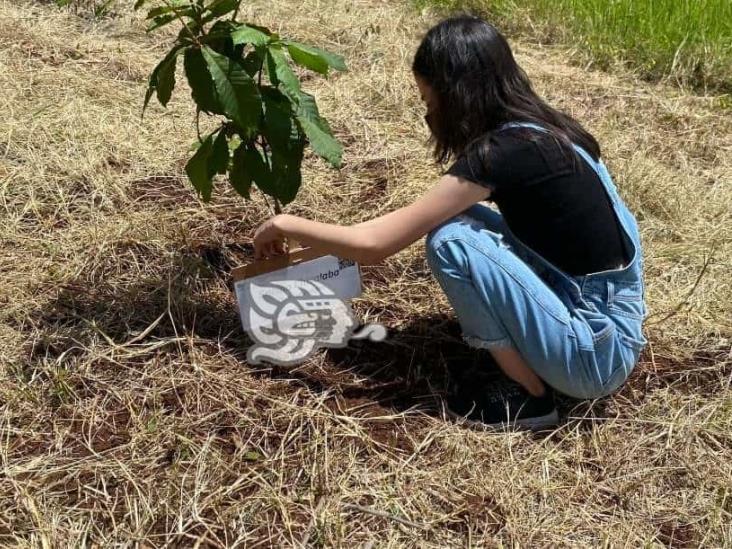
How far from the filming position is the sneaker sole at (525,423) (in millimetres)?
1771

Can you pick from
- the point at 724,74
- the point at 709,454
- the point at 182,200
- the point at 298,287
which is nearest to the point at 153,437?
the point at 298,287

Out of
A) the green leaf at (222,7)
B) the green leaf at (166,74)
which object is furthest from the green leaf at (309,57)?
the green leaf at (166,74)

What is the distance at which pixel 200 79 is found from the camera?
165 centimetres

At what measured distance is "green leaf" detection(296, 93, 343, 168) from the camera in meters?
1.80

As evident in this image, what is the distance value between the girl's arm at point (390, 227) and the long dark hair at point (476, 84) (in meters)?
0.09

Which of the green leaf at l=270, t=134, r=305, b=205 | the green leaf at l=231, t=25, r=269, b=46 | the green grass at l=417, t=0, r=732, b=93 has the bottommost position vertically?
the green grass at l=417, t=0, r=732, b=93

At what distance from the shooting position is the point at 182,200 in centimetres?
253

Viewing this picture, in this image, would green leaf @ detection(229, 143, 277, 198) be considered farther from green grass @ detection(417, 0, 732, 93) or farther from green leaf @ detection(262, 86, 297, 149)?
green grass @ detection(417, 0, 732, 93)

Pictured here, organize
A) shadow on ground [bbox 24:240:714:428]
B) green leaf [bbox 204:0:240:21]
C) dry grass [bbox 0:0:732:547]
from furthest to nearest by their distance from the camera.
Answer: shadow on ground [bbox 24:240:714:428] < green leaf [bbox 204:0:240:21] < dry grass [bbox 0:0:732:547]

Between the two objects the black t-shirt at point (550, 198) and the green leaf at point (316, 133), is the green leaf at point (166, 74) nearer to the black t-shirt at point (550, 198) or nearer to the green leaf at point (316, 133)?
the green leaf at point (316, 133)

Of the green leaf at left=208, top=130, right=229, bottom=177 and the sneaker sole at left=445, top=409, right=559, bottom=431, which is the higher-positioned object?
the green leaf at left=208, top=130, right=229, bottom=177

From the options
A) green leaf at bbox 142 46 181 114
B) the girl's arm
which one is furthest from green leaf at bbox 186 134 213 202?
the girl's arm

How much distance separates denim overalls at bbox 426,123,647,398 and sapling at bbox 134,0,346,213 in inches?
15.2

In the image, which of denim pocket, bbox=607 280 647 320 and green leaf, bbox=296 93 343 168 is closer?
denim pocket, bbox=607 280 647 320
